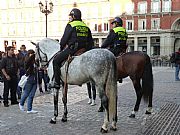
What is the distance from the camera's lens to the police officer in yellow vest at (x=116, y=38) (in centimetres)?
875

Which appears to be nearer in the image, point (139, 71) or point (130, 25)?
point (139, 71)

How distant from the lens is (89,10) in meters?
62.4

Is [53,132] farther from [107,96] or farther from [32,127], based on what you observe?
[107,96]

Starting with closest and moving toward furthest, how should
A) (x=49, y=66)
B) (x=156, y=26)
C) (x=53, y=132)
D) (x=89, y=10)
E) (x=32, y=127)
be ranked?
1. (x=53, y=132)
2. (x=32, y=127)
3. (x=49, y=66)
4. (x=156, y=26)
5. (x=89, y=10)

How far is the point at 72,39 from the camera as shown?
7.21 metres

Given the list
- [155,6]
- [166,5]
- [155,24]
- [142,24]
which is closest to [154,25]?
[155,24]

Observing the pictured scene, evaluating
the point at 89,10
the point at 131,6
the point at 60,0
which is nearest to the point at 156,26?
the point at 131,6

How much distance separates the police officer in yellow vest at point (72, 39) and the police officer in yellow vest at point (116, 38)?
139 centimetres

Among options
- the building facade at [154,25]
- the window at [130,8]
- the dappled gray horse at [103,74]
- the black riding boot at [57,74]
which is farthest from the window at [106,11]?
the dappled gray horse at [103,74]

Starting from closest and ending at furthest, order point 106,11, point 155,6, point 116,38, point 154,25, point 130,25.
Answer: point 116,38
point 154,25
point 155,6
point 130,25
point 106,11

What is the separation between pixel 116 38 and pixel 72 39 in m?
2.01

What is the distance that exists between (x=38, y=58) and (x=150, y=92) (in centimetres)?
338

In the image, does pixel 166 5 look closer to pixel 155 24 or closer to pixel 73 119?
pixel 155 24

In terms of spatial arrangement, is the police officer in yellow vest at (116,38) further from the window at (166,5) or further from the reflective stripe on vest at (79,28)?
the window at (166,5)
